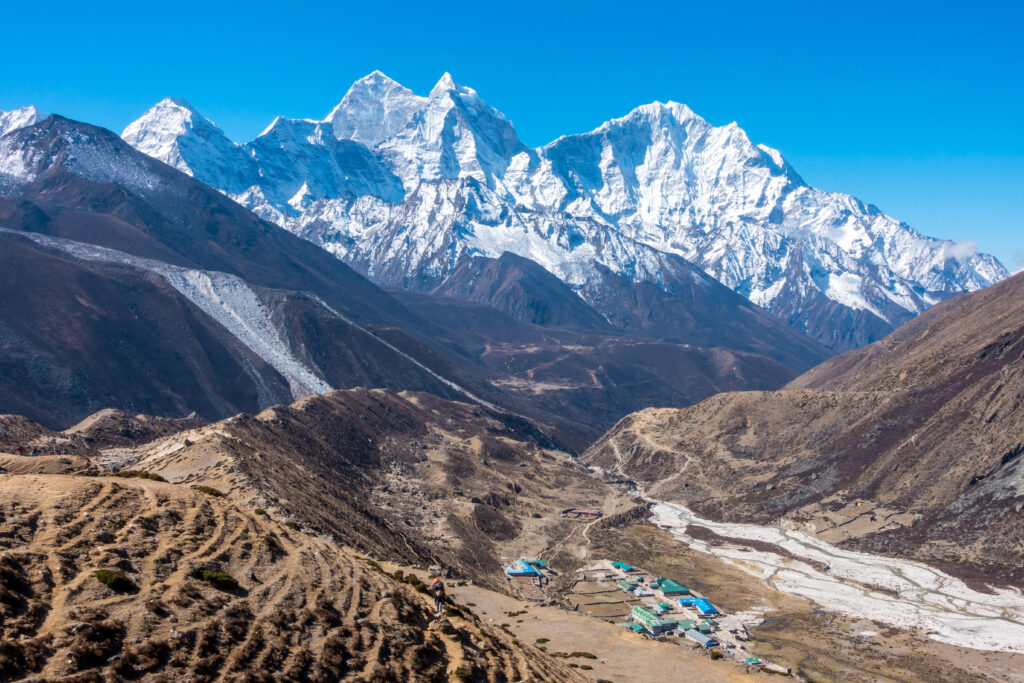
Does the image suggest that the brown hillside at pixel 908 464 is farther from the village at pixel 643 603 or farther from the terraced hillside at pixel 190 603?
the terraced hillside at pixel 190 603

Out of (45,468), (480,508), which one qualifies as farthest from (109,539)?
(480,508)

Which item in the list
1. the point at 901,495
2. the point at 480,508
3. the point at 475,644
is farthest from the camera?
the point at 901,495

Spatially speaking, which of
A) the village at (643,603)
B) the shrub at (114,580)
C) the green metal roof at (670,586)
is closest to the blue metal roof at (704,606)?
the village at (643,603)

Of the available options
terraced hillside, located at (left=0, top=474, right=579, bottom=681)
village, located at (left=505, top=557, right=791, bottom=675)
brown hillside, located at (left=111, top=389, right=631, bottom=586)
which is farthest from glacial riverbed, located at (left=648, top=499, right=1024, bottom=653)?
terraced hillside, located at (left=0, top=474, right=579, bottom=681)

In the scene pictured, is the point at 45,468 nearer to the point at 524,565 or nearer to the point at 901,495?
the point at 524,565

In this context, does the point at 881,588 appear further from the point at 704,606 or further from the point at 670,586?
the point at 670,586

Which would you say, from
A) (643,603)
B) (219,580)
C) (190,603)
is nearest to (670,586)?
(643,603)
